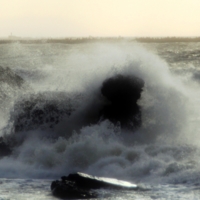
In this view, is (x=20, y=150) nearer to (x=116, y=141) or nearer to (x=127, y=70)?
(x=116, y=141)

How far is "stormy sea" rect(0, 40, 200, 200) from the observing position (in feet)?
49.4

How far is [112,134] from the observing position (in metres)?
18.6

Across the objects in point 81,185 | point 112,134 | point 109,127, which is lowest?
point 81,185

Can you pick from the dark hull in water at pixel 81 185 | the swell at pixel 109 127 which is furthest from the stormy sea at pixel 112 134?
the dark hull in water at pixel 81 185

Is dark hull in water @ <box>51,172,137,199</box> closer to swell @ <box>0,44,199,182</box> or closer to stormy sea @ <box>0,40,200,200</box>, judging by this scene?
stormy sea @ <box>0,40,200,200</box>

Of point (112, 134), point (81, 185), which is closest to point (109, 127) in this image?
point (112, 134)

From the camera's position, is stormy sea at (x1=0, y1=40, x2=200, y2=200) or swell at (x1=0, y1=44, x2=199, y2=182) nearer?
stormy sea at (x1=0, y1=40, x2=200, y2=200)

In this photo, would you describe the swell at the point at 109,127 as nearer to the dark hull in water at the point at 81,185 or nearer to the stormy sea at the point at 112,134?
the stormy sea at the point at 112,134

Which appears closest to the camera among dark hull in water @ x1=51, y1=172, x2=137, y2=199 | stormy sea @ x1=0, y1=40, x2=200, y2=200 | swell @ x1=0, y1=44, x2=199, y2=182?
dark hull in water @ x1=51, y1=172, x2=137, y2=199

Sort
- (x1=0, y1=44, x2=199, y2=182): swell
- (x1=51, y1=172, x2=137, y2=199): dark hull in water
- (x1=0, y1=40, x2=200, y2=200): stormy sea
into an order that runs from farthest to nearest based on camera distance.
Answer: (x1=0, y1=44, x2=199, y2=182): swell → (x1=0, y1=40, x2=200, y2=200): stormy sea → (x1=51, y1=172, x2=137, y2=199): dark hull in water

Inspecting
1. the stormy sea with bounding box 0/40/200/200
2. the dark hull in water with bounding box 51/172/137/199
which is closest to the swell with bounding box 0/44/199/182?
→ the stormy sea with bounding box 0/40/200/200

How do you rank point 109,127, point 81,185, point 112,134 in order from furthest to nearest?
point 109,127, point 112,134, point 81,185

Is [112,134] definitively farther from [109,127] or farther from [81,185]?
[81,185]

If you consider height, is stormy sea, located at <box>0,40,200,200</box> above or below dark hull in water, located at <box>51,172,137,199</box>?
above
